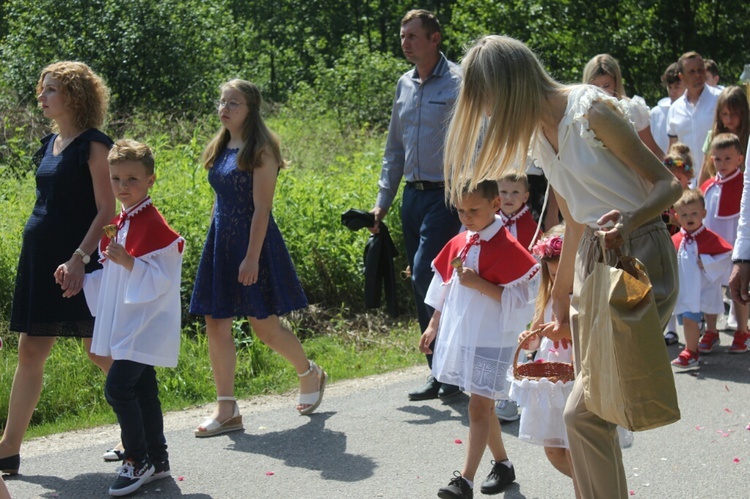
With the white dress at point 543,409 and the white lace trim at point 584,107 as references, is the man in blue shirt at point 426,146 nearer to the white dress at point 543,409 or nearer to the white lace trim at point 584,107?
the white dress at point 543,409

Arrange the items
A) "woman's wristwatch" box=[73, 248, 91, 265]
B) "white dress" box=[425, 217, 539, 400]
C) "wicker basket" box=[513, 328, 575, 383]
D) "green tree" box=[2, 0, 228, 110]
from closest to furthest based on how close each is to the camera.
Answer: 1. "wicker basket" box=[513, 328, 575, 383]
2. "white dress" box=[425, 217, 539, 400]
3. "woman's wristwatch" box=[73, 248, 91, 265]
4. "green tree" box=[2, 0, 228, 110]

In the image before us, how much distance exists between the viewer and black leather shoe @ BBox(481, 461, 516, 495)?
484 cm

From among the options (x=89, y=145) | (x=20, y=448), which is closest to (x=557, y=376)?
(x=89, y=145)

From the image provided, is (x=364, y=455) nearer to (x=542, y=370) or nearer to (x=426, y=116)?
(x=542, y=370)

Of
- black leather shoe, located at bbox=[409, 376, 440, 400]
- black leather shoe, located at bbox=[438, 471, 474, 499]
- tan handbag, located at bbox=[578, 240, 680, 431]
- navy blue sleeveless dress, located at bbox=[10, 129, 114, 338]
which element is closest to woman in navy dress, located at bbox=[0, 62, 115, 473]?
navy blue sleeveless dress, located at bbox=[10, 129, 114, 338]

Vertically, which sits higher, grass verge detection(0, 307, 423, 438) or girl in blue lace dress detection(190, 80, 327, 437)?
girl in blue lace dress detection(190, 80, 327, 437)

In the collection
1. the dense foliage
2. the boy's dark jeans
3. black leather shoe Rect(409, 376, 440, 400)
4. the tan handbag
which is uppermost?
the dense foliage

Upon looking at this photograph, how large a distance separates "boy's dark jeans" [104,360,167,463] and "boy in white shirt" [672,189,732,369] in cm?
406

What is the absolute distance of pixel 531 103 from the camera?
3709 millimetres

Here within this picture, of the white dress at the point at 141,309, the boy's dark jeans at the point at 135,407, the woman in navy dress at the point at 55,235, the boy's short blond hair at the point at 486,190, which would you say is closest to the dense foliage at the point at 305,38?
the woman in navy dress at the point at 55,235

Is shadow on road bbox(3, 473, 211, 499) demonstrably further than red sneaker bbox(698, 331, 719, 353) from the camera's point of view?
No

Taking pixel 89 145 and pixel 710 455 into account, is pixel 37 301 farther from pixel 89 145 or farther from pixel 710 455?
pixel 710 455

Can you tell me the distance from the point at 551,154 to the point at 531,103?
220 millimetres

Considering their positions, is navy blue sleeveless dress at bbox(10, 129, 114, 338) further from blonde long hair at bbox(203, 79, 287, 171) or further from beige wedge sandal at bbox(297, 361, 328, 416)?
beige wedge sandal at bbox(297, 361, 328, 416)
